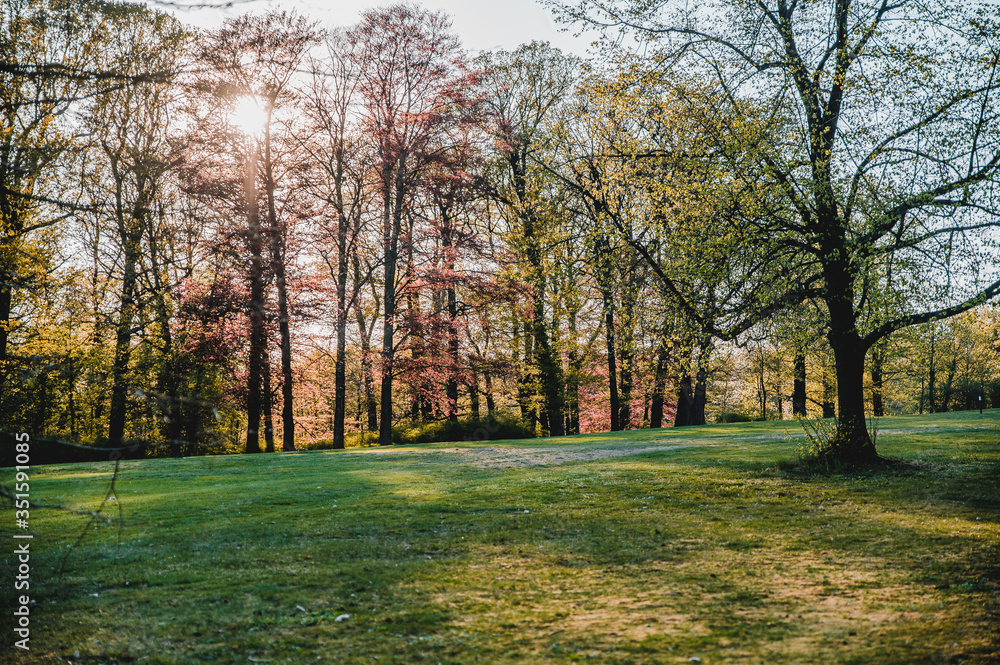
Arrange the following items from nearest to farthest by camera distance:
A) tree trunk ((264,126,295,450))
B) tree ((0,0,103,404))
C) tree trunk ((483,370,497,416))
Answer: tree ((0,0,103,404)), tree trunk ((264,126,295,450)), tree trunk ((483,370,497,416))

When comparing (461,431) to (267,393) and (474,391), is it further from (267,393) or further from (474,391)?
(267,393)

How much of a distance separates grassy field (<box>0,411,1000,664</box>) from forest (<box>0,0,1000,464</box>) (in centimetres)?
158

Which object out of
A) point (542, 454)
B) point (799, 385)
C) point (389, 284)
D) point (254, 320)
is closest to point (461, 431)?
point (389, 284)

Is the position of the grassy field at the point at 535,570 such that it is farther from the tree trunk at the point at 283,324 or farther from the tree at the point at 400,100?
the tree at the point at 400,100

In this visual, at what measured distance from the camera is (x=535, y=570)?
6.53m

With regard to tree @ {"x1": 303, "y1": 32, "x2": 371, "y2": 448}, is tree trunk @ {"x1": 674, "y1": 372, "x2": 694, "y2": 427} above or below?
below

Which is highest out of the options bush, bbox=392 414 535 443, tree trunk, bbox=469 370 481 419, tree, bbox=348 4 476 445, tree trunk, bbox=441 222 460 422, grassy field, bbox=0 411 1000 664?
tree, bbox=348 4 476 445

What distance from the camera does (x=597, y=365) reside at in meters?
32.8

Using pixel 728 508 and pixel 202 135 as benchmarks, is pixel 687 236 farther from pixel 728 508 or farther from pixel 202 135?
pixel 202 135

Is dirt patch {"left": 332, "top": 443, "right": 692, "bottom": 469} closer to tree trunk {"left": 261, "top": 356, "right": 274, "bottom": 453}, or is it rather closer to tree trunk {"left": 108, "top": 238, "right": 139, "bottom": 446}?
tree trunk {"left": 261, "top": 356, "right": 274, "bottom": 453}

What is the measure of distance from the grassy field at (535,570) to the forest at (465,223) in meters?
1.58

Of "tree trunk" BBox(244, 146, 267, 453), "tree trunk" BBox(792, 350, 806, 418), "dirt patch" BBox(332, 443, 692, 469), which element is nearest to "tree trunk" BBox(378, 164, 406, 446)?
"tree trunk" BBox(244, 146, 267, 453)

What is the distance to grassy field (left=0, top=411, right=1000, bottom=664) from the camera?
15.2 ft

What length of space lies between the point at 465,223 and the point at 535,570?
90.5ft
